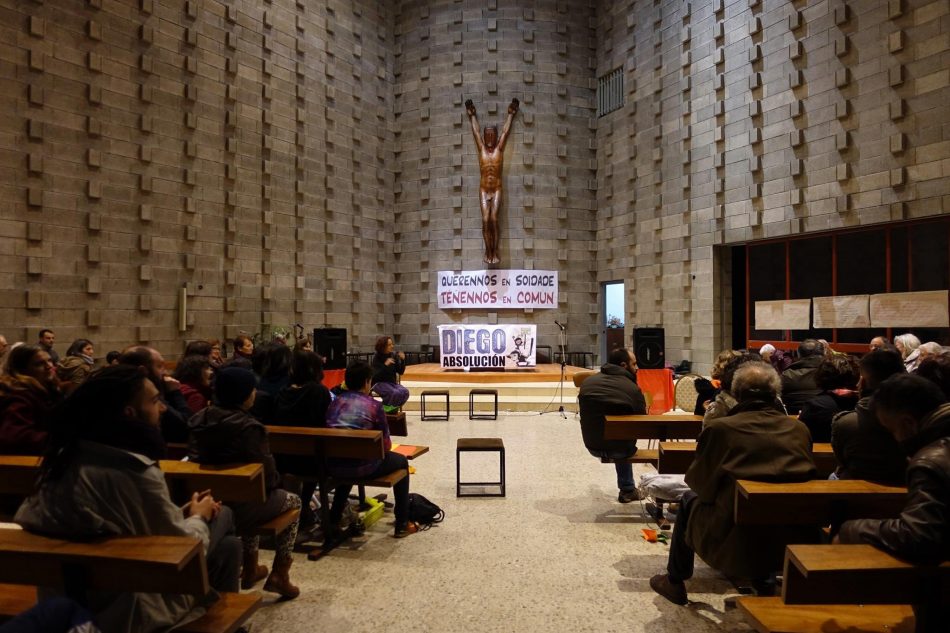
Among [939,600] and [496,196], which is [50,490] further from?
[496,196]

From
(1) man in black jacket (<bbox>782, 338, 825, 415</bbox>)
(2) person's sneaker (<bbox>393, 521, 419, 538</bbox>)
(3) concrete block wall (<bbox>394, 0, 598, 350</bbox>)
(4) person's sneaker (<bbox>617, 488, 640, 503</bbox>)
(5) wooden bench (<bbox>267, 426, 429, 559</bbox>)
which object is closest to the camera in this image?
(5) wooden bench (<bbox>267, 426, 429, 559</bbox>)

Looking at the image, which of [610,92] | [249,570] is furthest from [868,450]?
[610,92]

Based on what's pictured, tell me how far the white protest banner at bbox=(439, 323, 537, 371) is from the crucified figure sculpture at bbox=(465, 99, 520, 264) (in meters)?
2.12

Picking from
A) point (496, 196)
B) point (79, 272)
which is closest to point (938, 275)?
point (496, 196)

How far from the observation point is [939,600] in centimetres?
162

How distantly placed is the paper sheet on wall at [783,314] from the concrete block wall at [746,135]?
0.60 metres

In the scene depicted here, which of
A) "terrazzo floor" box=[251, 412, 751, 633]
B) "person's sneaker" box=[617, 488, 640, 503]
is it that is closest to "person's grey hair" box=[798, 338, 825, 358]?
"person's sneaker" box=[617, 488, 640, 503]

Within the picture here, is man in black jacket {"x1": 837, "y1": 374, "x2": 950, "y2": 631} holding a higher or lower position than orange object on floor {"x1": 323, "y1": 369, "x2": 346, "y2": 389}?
higher

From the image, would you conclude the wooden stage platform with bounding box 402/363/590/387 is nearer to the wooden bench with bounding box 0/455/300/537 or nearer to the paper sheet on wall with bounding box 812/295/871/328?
the paper sheet on wall with bounding box 812/295/871/328

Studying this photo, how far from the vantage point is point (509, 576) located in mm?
3094

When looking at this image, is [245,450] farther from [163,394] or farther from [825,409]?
[825,409]

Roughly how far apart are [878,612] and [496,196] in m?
11.3

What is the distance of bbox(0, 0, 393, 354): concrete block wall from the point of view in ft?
25.2

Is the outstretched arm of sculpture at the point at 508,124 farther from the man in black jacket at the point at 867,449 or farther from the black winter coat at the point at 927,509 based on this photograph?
the black winter coat at the point at 927,509
